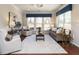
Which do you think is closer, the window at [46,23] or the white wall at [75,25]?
the window at [46,23]

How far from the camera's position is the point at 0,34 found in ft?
11.5

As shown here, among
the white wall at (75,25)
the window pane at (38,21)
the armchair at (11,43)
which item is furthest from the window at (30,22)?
the white wall at (75,25)

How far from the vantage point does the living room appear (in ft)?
11.6

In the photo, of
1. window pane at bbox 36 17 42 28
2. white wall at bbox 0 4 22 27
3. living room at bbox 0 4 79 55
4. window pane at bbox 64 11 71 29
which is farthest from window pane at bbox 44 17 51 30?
white wall at bbox 0 4 22 27

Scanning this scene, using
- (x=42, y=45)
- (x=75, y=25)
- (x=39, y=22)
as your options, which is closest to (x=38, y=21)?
(x=39, y=22)

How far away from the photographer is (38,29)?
11.7 ft

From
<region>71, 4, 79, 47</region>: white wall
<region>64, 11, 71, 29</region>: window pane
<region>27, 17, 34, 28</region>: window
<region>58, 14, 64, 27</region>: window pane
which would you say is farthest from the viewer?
<region>71, 4, 79, 47</region>: white wall

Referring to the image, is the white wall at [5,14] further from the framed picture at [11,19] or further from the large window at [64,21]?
the large window at [64,21]

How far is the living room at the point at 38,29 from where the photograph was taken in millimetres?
3547

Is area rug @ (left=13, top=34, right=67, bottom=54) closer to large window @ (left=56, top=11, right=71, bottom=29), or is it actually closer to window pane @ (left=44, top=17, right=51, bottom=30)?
window pane @ (left=44, top=17, right=51, bottom=30)

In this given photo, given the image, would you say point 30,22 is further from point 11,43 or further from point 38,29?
point 11,43

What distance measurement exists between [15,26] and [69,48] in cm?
169
